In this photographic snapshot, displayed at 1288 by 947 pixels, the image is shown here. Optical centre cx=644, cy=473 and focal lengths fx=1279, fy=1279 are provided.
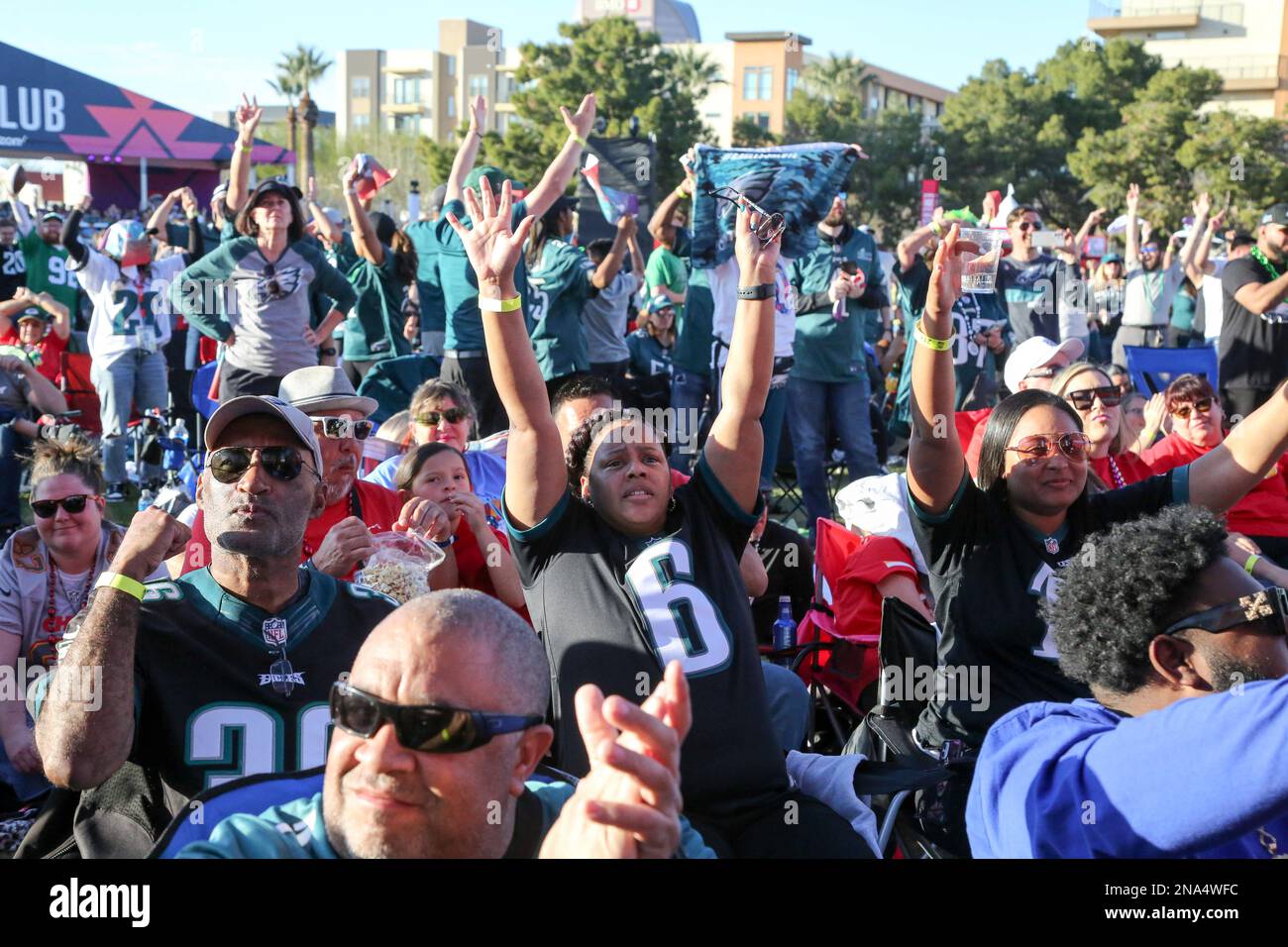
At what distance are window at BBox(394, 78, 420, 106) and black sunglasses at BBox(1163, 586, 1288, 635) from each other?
107 metres

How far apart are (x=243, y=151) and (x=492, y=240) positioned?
5002 mm

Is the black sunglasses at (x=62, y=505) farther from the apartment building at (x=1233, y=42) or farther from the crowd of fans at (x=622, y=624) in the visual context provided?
the apartment building at (x=1233, y=42)

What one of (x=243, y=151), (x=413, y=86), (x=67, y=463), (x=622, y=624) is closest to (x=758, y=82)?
(x=413, y=86)

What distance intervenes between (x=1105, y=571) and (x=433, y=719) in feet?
4.42

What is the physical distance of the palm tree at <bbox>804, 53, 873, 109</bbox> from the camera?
204 feet

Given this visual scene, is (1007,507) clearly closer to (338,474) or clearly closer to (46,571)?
(338,474)

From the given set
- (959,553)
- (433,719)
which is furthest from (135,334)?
(433,719)

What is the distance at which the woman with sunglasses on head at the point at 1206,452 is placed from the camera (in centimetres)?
542

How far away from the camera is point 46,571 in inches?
163

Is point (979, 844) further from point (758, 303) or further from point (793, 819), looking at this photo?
point (758, 303)

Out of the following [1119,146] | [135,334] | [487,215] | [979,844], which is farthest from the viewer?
[1119,146]

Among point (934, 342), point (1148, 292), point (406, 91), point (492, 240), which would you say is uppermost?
point (406, 91)
